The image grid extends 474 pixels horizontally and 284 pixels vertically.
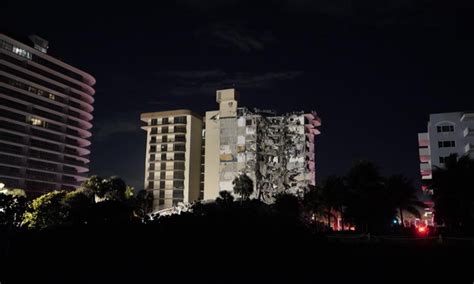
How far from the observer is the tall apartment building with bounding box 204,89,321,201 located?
150288 millimetres

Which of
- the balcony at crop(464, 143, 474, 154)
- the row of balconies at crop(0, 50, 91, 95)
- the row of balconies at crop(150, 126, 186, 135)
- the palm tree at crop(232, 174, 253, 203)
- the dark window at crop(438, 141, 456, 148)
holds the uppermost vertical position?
the row of balconies at crop(0, 50, 91, 95)

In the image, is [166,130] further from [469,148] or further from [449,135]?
[469,148]

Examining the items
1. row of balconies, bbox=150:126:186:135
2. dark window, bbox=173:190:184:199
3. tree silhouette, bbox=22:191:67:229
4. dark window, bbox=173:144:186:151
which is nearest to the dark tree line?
tree silhouette, bbox=22:191:67:229

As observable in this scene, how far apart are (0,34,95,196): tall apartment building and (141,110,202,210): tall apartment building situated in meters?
22.3

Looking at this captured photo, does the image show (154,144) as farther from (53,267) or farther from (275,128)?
(53,267)

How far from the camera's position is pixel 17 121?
132250mm

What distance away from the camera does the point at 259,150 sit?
153 metres

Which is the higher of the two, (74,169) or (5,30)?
(5,30)

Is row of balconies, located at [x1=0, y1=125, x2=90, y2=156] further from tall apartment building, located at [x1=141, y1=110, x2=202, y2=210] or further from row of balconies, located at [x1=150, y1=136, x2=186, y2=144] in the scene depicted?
tall apartment building, located at [x1=141, y1=110, x2=202, y2=210]

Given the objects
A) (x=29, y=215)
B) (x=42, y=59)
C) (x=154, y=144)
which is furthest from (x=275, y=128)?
(x=29, y=215)

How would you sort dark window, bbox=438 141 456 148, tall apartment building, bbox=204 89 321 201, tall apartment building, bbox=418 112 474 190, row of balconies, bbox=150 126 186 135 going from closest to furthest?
tall apartment building, bbox=418 112 474 190 < dark window, bbox=438 141 456 148 < tall apartment building, bbox=204 89 321 201 < row of balconies, bbox=150 126 186 135

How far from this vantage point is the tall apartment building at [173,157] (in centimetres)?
15775

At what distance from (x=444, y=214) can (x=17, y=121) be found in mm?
115716

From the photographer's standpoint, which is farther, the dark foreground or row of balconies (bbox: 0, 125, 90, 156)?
row of balconies (bbox: 0, 125, 90, 156)
